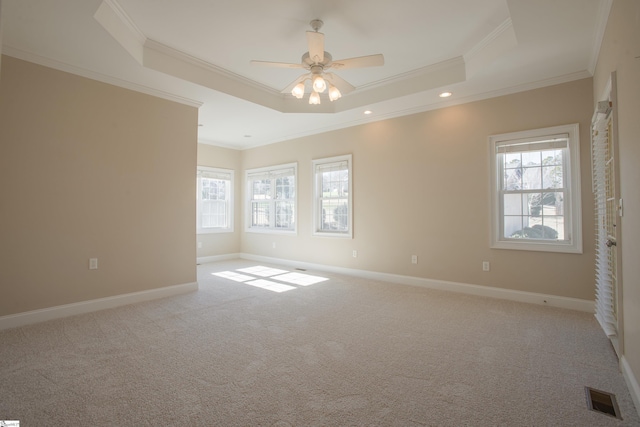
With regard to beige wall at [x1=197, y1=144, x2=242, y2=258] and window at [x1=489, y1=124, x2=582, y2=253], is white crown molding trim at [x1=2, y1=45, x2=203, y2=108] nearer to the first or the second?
beige wall at [x1=197, y1=144, x2=242, y2=258]

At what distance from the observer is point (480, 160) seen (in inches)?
167

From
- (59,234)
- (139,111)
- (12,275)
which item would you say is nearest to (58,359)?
(12,275)

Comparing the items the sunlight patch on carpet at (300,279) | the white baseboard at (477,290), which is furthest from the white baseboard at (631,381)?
the sunlight patch on carpet at (300,279)

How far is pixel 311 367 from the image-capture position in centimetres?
234

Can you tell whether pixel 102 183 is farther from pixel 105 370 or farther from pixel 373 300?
pixel 373 300

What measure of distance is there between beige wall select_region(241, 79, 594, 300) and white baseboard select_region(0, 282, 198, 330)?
2.64m

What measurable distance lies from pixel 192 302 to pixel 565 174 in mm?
4648

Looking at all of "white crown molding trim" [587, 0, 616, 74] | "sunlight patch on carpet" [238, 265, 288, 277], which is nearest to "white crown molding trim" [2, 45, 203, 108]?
"sunlight patch on carpet" [238, 265, 288, 277]

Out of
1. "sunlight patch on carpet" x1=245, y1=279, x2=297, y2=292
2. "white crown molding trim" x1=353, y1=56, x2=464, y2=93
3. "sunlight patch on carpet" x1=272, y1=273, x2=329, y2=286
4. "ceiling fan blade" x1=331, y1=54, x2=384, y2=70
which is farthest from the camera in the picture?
"sunlight patch on carpet" x1=272, y1=273, x2=329, y2=286

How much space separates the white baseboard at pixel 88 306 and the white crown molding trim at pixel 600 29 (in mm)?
5182

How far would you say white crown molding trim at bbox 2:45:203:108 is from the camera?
3137 mm

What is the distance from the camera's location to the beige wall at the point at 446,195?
3.69 metres

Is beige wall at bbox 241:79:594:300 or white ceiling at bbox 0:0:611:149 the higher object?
white ceiling at bbox 0:0:611:149

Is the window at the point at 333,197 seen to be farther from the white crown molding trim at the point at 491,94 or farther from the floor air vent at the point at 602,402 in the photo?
the floor air vent at the point at 602,402
